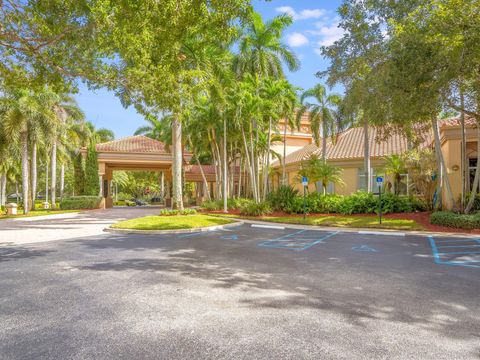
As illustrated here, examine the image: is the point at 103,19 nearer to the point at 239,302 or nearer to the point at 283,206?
the point at 239,302

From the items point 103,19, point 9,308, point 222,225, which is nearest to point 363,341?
point 9,308

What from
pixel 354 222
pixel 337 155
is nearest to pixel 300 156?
pixel 337 155

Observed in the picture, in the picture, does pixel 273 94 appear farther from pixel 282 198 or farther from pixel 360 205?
pixel 360 205

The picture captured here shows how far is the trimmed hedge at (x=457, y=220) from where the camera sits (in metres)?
14.5

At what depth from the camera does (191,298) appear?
572 centimetres

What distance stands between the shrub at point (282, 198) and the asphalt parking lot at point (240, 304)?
1300 centimetres

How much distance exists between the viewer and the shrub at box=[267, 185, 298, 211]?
23.3 m

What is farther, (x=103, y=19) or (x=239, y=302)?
(x=103, y=19)

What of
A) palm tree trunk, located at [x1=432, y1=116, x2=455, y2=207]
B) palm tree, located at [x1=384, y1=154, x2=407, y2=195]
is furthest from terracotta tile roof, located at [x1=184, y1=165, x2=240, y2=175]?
palm tree trunk, located at [x1=432, y1=116, x2=455, y2=207]

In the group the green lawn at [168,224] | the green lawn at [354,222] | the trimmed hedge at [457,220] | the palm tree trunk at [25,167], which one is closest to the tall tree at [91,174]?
the palm tree trunk at [25,167]

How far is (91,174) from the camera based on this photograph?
37.7 metres

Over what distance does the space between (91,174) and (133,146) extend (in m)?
6.41

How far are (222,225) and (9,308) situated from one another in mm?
12356

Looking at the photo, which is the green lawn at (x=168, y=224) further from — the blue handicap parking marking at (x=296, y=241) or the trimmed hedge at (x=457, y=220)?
the trimmed hedge at (x=457, y=220)
